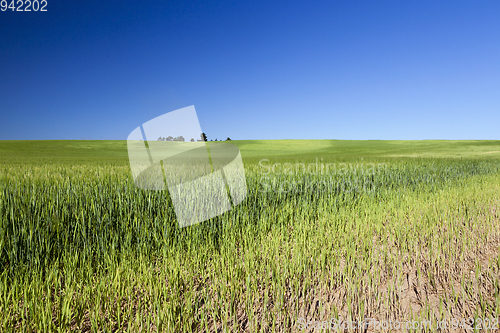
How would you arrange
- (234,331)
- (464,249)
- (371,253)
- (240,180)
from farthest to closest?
(240,180) < (464,249) < (371,253) < (234,331)

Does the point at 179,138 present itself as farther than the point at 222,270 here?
Yes

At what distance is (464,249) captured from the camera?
324 cm

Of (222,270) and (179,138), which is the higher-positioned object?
(179,138)

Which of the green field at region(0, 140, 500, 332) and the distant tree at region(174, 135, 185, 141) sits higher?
the distant tree at region(174, 135, 185, 141)

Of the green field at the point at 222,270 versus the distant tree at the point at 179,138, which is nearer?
the green field at the point at 222,270

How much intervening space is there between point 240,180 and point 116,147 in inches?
1543

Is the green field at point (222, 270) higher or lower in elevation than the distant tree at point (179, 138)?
lower

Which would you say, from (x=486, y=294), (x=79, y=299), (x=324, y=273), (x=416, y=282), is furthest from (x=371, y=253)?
(x=79, y=299)

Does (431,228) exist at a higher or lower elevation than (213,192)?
lower

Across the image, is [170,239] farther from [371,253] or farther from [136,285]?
[371,253]

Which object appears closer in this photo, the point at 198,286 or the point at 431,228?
the point at 198,286

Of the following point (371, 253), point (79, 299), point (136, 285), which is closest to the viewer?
point (79, 299)

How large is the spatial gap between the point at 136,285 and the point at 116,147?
4180cm

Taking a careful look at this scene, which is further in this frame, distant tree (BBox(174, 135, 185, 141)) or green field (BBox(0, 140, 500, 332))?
distant tree (BBox(174, 135, 185, 141))
